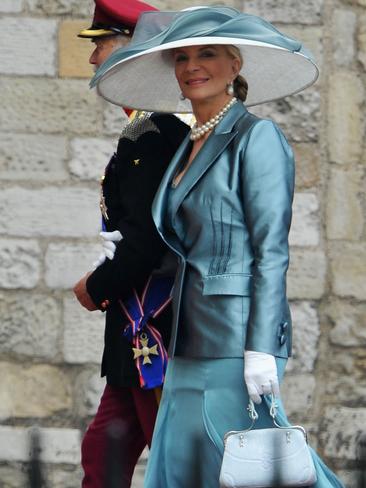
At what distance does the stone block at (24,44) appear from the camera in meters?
6.22

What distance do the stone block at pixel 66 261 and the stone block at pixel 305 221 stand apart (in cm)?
86

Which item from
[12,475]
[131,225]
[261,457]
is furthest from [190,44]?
[12,475]

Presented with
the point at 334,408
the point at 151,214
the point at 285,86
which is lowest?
the point at 334,408

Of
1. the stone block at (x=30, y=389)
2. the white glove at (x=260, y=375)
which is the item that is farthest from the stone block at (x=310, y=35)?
the white glove at (x=260, y=375)

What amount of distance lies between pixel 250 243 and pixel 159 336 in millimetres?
649

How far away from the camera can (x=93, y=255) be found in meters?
6.20

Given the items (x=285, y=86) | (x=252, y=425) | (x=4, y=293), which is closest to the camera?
(x=252, y=425)

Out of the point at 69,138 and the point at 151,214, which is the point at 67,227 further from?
the point at 151,214

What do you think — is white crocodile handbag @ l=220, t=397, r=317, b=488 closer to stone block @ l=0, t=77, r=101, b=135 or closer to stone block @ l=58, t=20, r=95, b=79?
stone block @ l=0, t=77, r=101, b=135

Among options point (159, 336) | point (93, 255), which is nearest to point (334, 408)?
point (93, 255)

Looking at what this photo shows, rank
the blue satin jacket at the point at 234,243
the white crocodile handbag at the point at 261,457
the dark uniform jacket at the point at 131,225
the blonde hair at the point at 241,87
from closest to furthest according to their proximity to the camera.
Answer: the white crocodile handbag at the point at 261,457 < the blue satin jacket at the point at 234,243 < the blonde hair at the point at 241,87 < the dark uniform jacket at the point at 131,225

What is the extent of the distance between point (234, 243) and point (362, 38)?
2.65m

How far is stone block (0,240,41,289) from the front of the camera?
20.3 ft

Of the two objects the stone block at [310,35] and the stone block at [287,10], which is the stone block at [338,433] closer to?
the stone block at [310,35]
